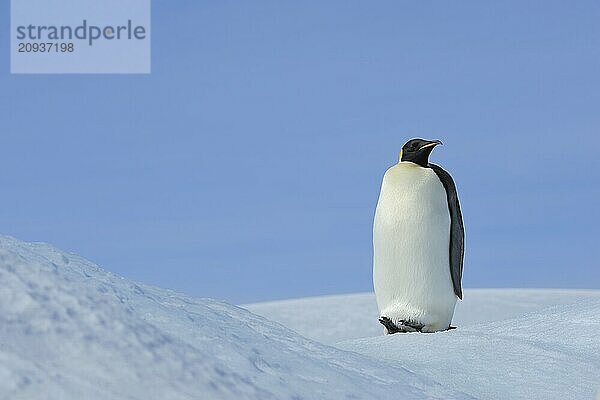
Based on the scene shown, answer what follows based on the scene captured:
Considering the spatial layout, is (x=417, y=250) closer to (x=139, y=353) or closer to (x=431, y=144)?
(x=431, y=144)

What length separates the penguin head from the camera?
4.81 metres

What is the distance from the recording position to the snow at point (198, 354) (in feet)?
5.78

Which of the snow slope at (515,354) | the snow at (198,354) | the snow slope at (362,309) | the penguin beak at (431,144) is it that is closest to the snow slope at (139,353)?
the snow at (198,354)

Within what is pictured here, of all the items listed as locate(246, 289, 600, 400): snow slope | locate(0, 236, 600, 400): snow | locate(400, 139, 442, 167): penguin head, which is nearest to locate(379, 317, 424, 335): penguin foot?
locate(246, 289, 600, 400): snow slope

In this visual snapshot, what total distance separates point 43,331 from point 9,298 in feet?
0.47

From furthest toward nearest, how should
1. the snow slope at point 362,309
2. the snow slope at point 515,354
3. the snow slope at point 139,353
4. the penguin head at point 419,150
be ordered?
the snow slope at point 362,309 → the penguin head at point 419,150 → the snow slope at point 515,354 → the snow slope at point 139,353

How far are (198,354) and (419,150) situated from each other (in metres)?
3.06

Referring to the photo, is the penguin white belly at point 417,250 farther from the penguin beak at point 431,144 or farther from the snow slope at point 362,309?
the snow slope at point 362,309

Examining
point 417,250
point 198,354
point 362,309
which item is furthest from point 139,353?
point 362,309

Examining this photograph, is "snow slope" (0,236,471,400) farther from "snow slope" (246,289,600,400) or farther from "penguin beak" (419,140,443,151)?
"penguin beak" (419,140,443,151)

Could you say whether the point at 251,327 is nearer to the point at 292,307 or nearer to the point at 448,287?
the point at 448,287

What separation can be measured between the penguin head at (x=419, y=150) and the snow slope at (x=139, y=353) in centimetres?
240

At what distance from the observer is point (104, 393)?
1.71 metres

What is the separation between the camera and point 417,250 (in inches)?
181
